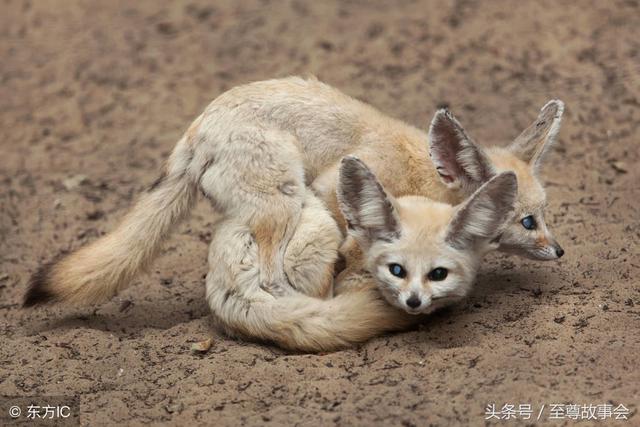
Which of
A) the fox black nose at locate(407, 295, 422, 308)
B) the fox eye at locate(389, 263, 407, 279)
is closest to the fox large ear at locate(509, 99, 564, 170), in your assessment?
the fox eye at locate(389, 263, 407, 279)

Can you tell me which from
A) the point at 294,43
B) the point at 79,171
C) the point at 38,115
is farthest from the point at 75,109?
the point at 294,43

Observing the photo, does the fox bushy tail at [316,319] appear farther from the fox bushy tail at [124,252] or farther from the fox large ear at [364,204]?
the fox bushy tail at [124,252]

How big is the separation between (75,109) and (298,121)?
13.8ft

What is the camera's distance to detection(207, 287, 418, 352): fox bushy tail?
508 cm

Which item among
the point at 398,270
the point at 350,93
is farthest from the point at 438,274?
the point at 350,93

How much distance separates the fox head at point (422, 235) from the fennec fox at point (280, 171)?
1.35 feet

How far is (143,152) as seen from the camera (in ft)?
27.6

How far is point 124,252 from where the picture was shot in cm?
546

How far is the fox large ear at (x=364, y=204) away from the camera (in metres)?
4.85

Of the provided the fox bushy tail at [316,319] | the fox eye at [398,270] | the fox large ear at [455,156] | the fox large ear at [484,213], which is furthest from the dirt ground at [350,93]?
the fox large ear at [455,156]

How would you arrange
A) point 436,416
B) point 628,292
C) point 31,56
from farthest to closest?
point 31,56 < point 628,292 < point 436,416

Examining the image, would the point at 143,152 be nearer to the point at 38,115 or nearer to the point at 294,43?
the point at 38,115

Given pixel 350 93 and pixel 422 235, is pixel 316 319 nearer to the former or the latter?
pixel 422 235

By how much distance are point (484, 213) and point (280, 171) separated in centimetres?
128
